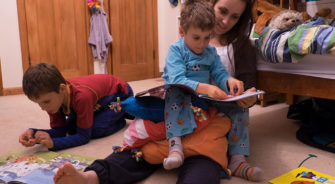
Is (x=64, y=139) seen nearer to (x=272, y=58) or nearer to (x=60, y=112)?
(x=60, y=112)

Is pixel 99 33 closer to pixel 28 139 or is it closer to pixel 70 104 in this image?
pixel 70 104

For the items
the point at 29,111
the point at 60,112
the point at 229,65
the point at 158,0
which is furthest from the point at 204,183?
the point at 158,0

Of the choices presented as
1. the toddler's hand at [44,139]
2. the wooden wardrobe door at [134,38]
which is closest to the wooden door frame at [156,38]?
the wooden wardrobe door at [134,38]

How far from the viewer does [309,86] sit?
1.26m

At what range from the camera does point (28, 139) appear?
1234 mm

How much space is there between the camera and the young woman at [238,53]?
1070 mm

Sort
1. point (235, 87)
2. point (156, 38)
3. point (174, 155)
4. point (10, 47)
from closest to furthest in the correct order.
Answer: point (174, 155), point (235, 87), point (10, 47), point (156, 38)

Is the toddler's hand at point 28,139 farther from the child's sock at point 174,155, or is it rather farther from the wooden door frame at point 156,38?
the wooden door frame at point 156,38

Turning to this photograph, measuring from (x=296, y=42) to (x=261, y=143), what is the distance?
49 cm

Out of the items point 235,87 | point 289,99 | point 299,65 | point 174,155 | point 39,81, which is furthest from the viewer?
point 289,99

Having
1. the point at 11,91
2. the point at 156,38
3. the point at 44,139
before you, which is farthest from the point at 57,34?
the point at 44,139

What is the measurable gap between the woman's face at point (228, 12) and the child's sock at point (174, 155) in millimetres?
549

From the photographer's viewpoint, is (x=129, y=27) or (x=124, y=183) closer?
(x=124, y=183)

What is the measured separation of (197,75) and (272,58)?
16.7 inches
